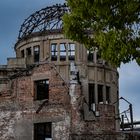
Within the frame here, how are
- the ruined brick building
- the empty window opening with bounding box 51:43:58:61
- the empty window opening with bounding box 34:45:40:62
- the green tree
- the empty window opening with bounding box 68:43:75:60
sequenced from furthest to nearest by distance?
the empty window opening with bounding box 34:45:40:62
the empty window opening with bounding box 68:43:75:60
the empty window opening with bounding box 51:43:58:61
the ruined brick building
the green tree

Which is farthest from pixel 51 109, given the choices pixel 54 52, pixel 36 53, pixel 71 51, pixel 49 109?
pixel 36 53

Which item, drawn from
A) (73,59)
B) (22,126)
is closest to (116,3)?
(22,126)

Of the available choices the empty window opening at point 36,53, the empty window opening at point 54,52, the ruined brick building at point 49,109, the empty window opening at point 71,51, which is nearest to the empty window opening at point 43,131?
the ruined brick building at point 49,109

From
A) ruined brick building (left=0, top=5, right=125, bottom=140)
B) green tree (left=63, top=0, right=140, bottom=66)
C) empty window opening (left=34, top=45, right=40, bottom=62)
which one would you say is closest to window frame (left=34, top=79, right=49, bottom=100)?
ruined brick building (left=0, top=5, right=125, bottom=140)

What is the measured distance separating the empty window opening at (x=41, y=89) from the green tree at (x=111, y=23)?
679 inches

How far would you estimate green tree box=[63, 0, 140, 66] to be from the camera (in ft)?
47.5

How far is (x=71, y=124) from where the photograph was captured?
3070cm

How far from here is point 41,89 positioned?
32562 millimetres

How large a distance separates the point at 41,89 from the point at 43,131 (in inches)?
108

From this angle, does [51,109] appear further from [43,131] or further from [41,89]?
[41,89]

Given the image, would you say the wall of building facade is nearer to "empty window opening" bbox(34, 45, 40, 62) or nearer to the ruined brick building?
the ruined brick building

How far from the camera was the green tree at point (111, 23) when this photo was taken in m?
14.5

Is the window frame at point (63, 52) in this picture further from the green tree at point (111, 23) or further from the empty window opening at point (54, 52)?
the green tree at point (111, 23)

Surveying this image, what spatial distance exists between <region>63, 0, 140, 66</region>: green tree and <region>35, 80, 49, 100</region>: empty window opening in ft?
56.6
